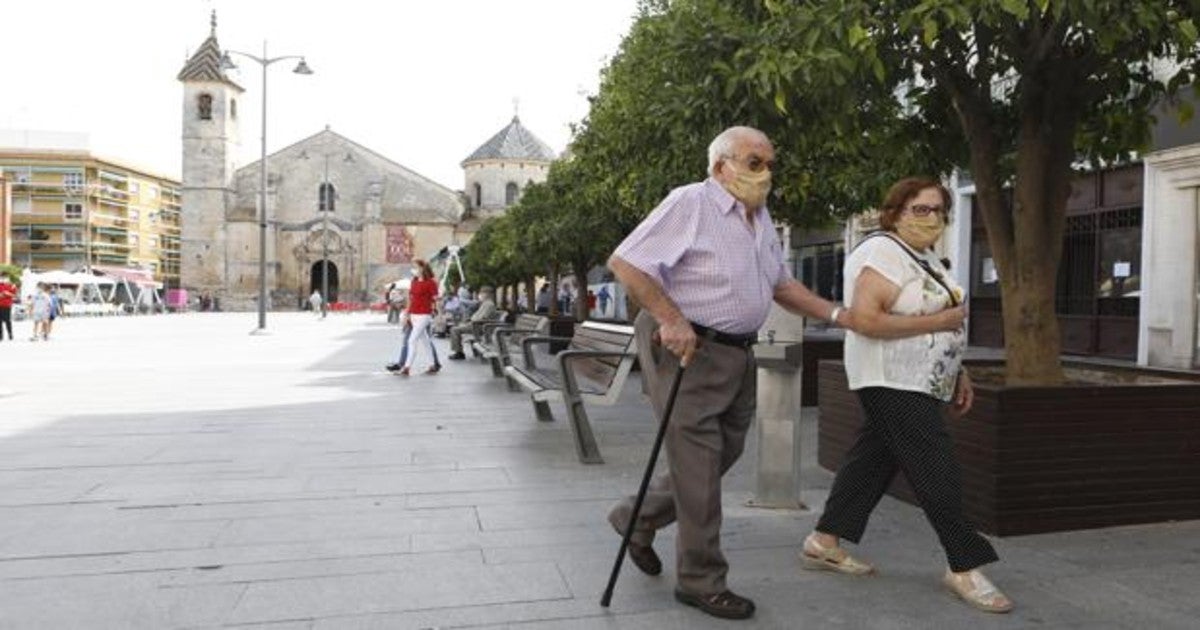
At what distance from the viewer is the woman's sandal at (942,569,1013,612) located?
3.59 metres

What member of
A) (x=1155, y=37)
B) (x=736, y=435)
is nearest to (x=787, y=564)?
(x=736, y=435)

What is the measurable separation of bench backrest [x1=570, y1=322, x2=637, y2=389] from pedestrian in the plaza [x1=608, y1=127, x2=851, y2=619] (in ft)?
9.91

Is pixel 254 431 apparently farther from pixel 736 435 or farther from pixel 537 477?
pixel 736 435

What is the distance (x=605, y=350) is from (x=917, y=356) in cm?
410

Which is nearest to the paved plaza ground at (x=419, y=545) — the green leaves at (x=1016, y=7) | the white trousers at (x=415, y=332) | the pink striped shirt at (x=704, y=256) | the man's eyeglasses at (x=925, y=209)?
the pink striped shirt at (x=704, y=256)

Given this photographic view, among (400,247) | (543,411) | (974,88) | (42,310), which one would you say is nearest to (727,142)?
(974,88)

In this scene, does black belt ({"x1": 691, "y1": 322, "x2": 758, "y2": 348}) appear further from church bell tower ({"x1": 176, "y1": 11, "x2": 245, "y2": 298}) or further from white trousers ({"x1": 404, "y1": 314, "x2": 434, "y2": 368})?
church bell tower ({"x1": 176, "y1": 11, "x2": 245, "y2": 298})

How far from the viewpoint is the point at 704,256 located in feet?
11.6

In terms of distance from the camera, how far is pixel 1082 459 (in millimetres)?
4652

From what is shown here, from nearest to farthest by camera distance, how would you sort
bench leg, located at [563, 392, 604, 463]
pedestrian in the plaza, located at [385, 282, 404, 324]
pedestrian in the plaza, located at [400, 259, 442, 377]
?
bench leg, located at [563, 392, 604, 463] → pedestrian in the plaza, located at [400, 259, 442, 377] → pedestrian in the plaza, located at [385, 282, 404, 324]

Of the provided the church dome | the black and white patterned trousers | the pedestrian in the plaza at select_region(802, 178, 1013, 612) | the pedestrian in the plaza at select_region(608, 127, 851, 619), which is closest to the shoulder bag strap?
the pedestrian in the plaza at select_region(802, 178, 1013, 612)

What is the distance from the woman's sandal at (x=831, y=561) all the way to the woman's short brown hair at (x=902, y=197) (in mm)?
1296

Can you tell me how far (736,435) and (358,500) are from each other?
8.35 feet

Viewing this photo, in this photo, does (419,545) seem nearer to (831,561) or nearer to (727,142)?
(831,561)
